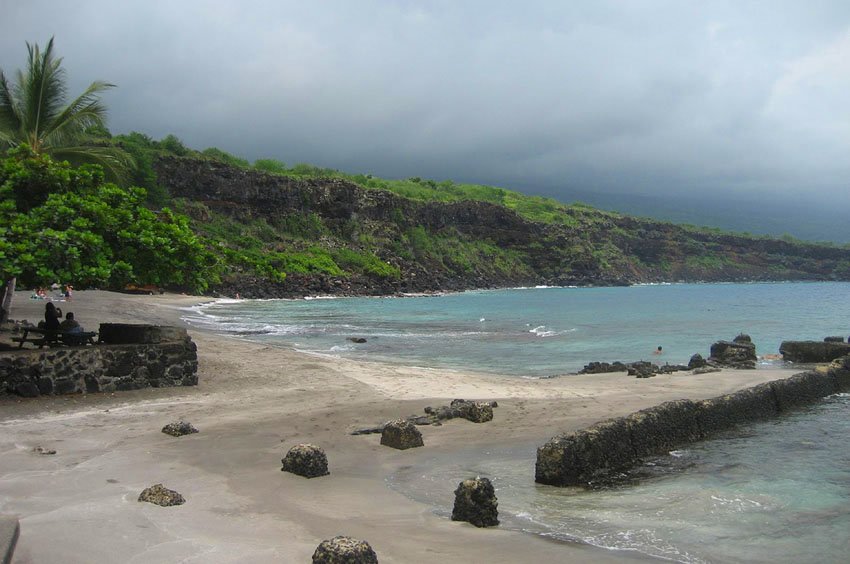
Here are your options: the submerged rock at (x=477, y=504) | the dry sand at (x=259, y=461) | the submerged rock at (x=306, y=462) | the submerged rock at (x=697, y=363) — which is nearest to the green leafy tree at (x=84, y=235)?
the dry sand at (x=259, y=461)

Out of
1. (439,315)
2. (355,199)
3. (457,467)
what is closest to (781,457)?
(457,467)

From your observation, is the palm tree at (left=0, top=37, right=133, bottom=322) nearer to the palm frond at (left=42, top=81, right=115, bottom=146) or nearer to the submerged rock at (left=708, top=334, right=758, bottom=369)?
the palm frond at (left=42, top=81, right=115, bottom=146)

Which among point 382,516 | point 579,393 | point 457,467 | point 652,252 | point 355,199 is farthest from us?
point 652,252

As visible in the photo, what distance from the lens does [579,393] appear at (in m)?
16.2

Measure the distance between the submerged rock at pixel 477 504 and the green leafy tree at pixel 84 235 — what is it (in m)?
8.63

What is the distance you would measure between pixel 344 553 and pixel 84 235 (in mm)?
10293

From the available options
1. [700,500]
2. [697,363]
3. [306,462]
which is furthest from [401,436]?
[697,363]

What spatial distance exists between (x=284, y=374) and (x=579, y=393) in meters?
7.94

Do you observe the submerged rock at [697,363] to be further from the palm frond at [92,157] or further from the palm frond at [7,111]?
the palm frond at [7,111]

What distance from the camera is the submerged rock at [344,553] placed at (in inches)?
211

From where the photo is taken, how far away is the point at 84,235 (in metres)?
13.1

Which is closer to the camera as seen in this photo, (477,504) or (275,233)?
(477,504)

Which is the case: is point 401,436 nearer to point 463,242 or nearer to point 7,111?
point 7,111

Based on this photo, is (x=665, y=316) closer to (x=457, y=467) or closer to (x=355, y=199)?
(x=457, y=467)
